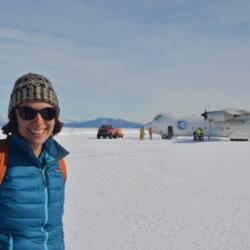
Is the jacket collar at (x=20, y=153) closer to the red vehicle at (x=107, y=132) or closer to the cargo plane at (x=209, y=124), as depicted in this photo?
the cargo plane at (x=209, y=124)

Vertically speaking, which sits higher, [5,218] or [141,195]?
[5,218]

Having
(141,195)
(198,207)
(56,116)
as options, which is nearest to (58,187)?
(56,116)

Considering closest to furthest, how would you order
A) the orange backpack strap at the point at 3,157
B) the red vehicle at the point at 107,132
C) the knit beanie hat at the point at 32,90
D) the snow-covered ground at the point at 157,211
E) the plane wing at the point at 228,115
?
1. the orange backpack strap at the point at 3,157
2. the knit beanie hat at the point at 32,90
3. the snow-covered ground at the point at 157,211
4. the plane wing at the point at 228,115
5. the red vehicle at the point at 107,132

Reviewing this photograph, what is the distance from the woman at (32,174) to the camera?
2.46m

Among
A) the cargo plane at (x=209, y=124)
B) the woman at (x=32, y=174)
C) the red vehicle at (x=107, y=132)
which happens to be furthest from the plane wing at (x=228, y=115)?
the woman at (x=32, y=174)

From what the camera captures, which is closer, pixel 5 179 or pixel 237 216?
pixel 5 179

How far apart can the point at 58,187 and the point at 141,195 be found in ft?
24.4

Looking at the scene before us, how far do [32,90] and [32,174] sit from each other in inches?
20.0

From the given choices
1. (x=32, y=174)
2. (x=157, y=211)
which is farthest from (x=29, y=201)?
(x=157, y=211)

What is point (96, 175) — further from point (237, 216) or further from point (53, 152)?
point (53, 152)

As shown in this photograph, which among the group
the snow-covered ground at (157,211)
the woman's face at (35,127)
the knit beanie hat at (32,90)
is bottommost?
the snow-covered ground at (157,211)

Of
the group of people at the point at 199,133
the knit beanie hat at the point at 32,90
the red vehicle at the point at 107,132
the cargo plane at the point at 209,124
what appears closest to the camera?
the knit beanie hat at the point at 32,90

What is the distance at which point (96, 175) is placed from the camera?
1366 cm

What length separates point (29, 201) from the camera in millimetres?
2484
